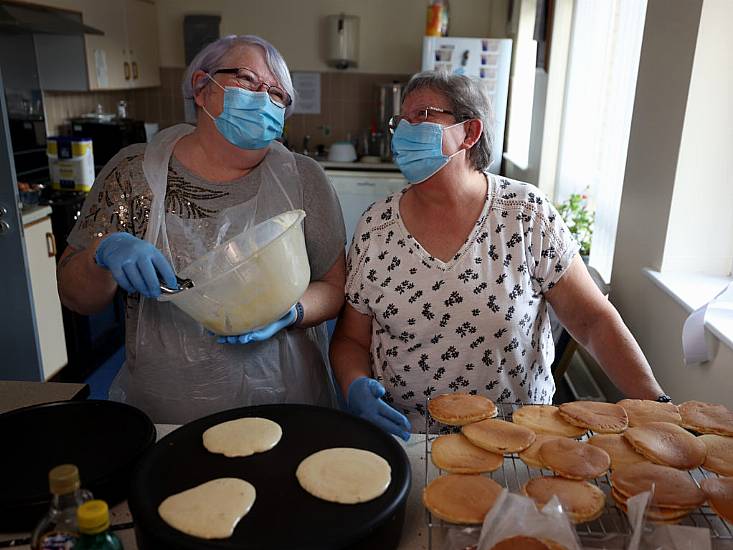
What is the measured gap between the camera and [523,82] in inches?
183

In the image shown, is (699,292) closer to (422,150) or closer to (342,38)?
(422,150)

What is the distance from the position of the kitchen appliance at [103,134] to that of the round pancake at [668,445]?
3745 mm

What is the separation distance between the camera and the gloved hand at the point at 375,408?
3.60ft

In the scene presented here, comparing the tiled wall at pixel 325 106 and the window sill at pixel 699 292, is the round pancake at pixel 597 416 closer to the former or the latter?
the window sill at pixel 699 292

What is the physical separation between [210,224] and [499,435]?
0.75m

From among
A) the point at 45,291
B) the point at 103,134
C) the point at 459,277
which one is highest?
the point at 103,134

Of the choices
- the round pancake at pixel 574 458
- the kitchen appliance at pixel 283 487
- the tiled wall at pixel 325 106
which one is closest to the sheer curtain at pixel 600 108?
the round pancake at pixel 574 458

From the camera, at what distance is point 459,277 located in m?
1.33

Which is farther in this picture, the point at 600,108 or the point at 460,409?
the point at 600,108

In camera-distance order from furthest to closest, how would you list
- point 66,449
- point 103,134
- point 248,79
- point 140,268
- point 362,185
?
point 362,185
point 103,134
point 248,79
point 140,268
point 66,449

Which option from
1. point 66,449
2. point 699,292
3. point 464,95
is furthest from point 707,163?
point 66,449

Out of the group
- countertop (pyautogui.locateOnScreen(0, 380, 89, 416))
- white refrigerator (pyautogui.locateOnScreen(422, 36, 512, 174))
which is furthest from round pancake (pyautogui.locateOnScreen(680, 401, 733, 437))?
white refrigerator (pyautogui.locateOnScreen(422, 36, 512, 174))

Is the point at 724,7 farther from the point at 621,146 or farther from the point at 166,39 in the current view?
the point at 166,39

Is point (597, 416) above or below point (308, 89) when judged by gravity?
below
